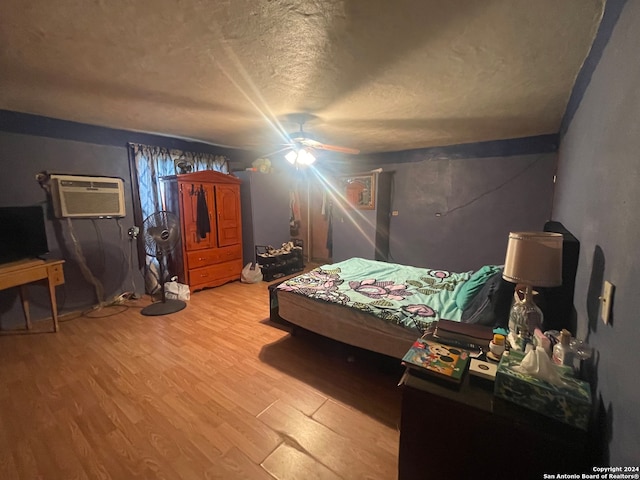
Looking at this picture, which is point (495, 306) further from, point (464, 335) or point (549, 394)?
point (549, 394)

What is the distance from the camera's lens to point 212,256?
3.95 m

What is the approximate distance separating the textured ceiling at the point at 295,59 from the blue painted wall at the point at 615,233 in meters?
0.34

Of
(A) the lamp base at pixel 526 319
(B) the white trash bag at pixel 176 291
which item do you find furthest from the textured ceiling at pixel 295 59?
(B) the white trash bag at pixel 176 291

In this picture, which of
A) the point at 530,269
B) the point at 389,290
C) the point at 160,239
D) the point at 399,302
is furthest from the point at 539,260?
the point at 160,239

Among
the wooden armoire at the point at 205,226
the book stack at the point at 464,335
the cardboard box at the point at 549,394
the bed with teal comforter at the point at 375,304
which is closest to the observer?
the cardboard box at the point at 549,394

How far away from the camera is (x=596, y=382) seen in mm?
934

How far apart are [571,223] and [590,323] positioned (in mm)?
1009

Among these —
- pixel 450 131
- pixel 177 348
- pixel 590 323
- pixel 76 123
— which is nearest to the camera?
pixel 590 323

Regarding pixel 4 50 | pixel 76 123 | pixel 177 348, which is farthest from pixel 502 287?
pixel 76 123

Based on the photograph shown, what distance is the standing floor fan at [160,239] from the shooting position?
309cm

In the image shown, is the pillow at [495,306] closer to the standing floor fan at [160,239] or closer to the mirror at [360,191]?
the mirror at [360,191]

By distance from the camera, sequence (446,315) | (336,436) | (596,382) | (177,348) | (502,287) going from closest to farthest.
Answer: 1. (596,382)
2. (336,436)
3. (502,287)
4. (446,315)
5. (177,348)

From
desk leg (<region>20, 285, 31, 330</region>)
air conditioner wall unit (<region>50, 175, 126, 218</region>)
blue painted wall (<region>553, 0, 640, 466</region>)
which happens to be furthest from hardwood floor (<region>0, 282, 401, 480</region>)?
air conditioner wall unit (<region>50, 175, 126, 218</region>)

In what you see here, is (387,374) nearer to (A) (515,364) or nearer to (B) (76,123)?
(A) (515,364)
